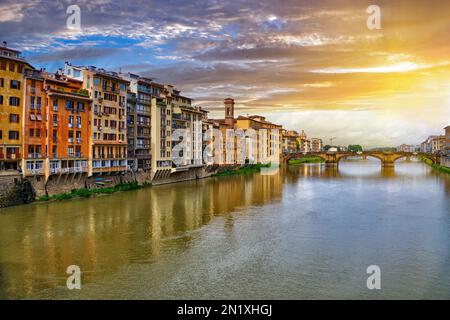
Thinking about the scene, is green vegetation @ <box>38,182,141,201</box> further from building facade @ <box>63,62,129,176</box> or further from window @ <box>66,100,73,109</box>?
window @ <box>66,100,73,109</box>

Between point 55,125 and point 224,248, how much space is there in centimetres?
2158

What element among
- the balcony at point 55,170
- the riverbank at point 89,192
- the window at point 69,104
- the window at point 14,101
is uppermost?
A: the window at point 69,104

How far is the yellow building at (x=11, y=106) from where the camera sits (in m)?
31.5

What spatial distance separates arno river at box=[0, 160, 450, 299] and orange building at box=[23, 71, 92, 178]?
Result: 3665 millimetres

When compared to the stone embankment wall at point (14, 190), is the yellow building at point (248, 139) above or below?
above

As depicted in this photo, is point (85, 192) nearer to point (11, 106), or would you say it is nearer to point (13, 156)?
point (13, 156)

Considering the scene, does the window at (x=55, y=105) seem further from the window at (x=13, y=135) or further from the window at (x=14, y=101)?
the window at (x=13, y=135)

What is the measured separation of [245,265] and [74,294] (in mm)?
7223

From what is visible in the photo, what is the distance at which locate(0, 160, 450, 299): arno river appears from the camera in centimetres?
1606

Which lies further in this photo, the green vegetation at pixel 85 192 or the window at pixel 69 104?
the window at pixel 69 104

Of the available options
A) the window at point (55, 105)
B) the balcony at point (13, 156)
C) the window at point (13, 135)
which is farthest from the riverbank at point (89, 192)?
the window at point (55, 105)

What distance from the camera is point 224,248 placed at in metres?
21.7

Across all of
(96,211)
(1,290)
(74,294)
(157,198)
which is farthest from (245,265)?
(157,198)

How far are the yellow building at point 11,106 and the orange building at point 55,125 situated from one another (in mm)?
525
